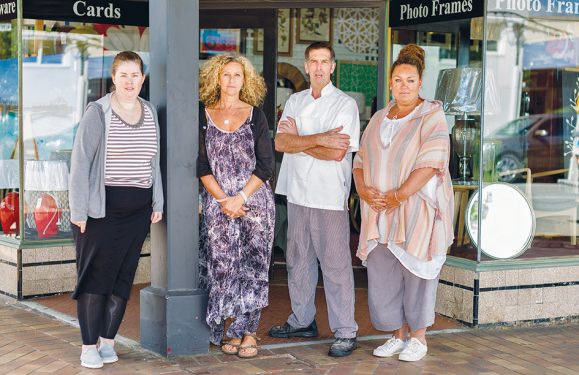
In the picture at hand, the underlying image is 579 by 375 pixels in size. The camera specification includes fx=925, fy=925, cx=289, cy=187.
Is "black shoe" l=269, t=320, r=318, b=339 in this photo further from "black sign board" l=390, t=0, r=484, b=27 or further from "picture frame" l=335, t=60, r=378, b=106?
"picture frame" l=335, t=60, r=378, b=106

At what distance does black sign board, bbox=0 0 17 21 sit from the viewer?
23.9 ft

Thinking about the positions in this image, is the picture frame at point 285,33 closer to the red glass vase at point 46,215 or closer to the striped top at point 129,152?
the red glass vase at point 46,215

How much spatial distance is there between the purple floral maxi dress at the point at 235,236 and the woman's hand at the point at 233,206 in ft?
0.20

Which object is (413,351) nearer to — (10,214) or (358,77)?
(10,214)

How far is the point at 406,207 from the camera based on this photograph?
17.7 feet

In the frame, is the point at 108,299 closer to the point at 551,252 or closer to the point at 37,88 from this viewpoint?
the point at 37,88

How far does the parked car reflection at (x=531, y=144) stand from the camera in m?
6.76

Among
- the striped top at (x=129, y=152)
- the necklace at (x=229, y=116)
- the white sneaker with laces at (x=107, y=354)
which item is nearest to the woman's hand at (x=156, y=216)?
the striped top at (x=129, y=152)

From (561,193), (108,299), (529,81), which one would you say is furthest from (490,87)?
(108,299)

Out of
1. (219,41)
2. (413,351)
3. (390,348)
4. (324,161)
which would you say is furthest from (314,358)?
(219,41)

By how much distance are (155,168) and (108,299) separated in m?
0.80

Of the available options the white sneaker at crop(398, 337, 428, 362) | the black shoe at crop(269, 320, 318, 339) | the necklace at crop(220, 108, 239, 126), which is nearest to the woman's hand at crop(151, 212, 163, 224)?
the necklace at crop(220, 108, 239, 126)

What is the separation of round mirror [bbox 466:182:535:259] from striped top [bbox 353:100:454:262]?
116cm

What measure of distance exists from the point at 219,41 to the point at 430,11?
2.26 metres
